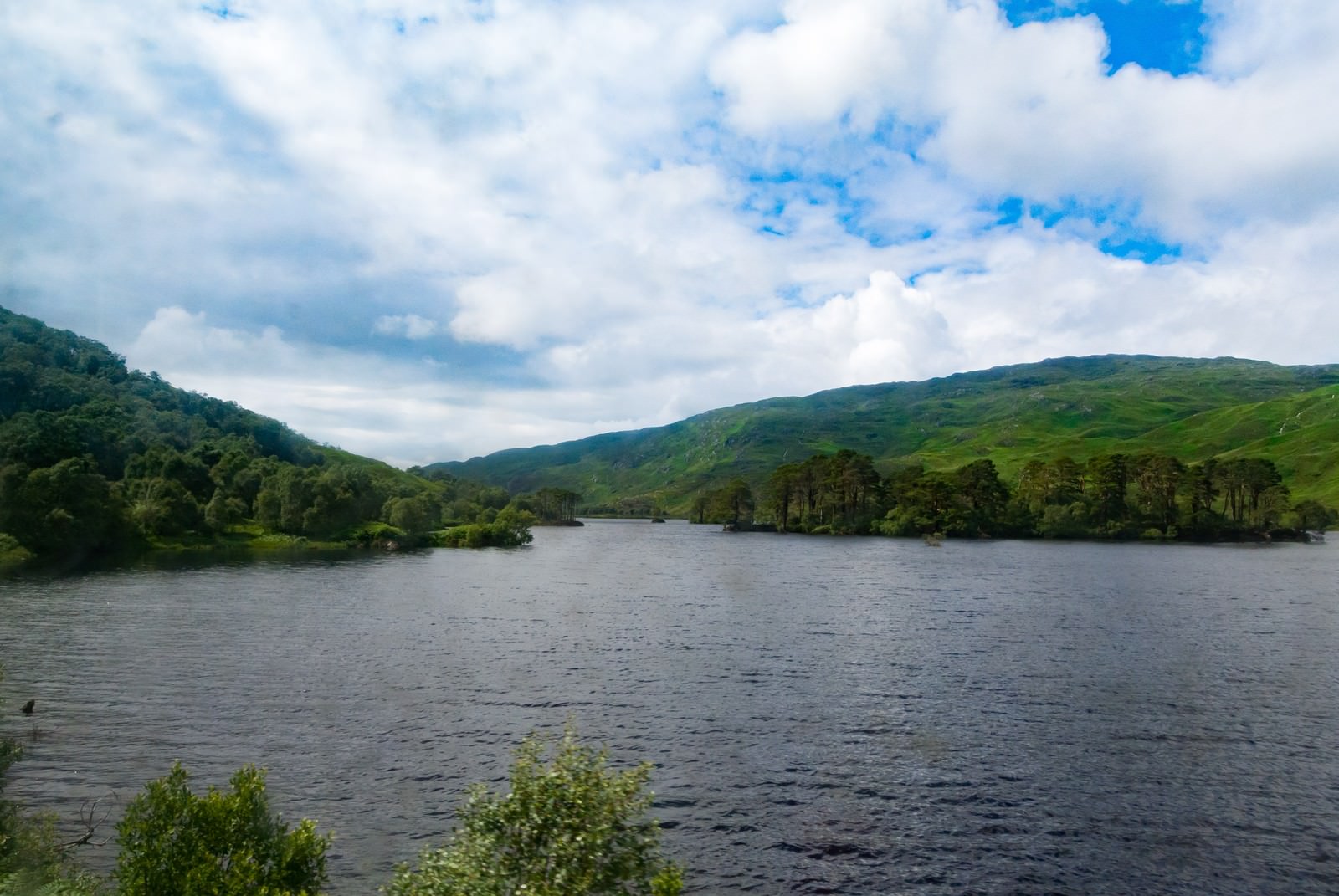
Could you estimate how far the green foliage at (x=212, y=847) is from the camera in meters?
15.1

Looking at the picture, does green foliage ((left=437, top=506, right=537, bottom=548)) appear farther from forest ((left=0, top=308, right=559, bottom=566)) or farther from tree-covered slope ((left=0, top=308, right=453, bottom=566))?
tree-covered slope ((left=0, top=308, right=453, bottom=566))

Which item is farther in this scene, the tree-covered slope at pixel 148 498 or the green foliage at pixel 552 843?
the tree-covered slope at pixel 148 498

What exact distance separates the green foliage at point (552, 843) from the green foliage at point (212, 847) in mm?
2373

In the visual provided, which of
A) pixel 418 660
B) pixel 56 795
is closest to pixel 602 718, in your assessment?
pixel 418 660

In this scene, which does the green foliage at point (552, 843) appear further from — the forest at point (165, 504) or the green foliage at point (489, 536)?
the green foliage at point (489, 536)

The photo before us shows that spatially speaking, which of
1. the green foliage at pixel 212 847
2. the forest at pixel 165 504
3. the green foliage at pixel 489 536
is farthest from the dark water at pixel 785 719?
the green foliage at pixel 489 536

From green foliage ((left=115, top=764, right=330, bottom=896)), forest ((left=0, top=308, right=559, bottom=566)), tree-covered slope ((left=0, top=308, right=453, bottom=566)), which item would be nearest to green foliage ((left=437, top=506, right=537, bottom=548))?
forest ((left=0, top=308, right=559, bottom=566))

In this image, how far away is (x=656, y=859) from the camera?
16.5 m

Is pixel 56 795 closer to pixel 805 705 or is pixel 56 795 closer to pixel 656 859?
pixel 656 859

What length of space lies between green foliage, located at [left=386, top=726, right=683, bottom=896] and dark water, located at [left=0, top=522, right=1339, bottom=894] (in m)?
9.75

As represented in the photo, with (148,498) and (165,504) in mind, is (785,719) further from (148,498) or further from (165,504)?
(148,498)

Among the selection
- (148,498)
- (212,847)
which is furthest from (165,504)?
(212,847)

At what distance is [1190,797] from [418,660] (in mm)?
45385

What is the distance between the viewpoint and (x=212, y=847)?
16000 mm
